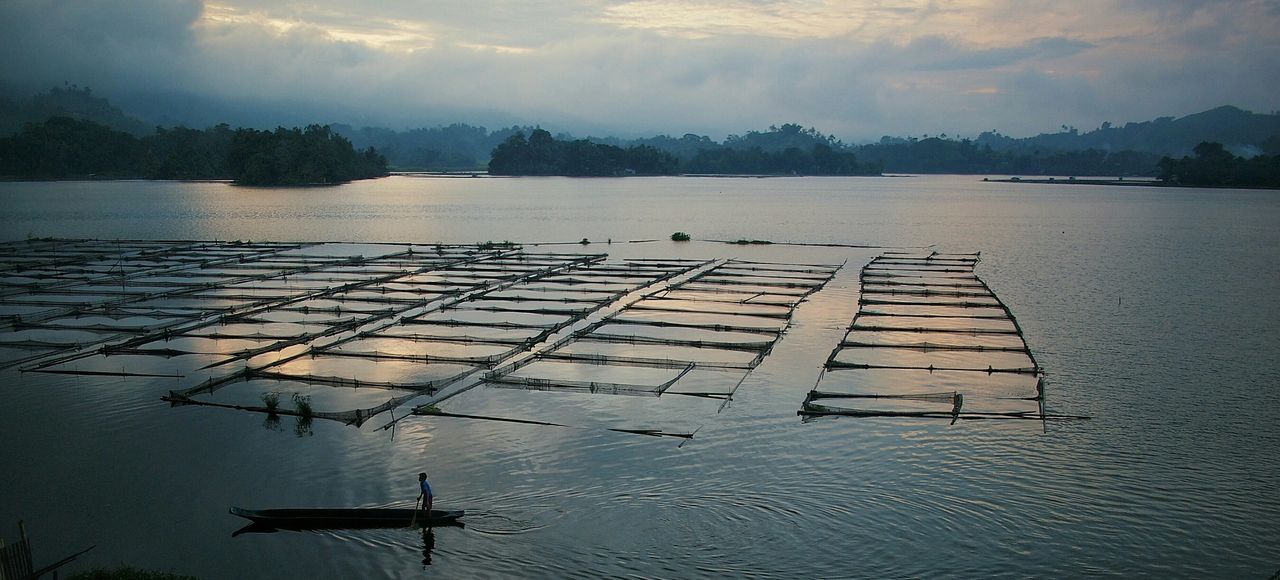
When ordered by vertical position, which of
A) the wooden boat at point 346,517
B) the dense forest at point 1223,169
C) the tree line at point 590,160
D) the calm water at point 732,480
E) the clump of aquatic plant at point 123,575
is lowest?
the calm water at point 732,480

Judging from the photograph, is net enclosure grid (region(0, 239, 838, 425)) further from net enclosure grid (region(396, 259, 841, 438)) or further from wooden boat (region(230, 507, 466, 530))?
wooden boat (region(230, 507, 466, 530))

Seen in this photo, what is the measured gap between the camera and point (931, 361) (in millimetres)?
17562

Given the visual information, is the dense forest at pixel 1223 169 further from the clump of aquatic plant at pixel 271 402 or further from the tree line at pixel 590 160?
the clump of aquatic plant at pixel 271 402

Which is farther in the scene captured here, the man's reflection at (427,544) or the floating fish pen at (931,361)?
the floating fish pen at (931,361)

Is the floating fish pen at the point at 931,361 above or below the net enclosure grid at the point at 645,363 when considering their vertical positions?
below

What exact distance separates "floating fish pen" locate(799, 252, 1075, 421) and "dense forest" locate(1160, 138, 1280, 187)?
75.6m

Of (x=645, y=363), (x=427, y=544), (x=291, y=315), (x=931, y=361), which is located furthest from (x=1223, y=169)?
(x=427, y=544)

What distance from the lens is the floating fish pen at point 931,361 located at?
14.5 m

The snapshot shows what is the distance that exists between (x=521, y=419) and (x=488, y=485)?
2456 millimetres

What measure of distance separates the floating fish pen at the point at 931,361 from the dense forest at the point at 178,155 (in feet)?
271

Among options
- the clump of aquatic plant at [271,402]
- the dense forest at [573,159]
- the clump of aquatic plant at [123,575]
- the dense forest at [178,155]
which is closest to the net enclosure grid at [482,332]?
the clump of aquatic plant at [271,402]

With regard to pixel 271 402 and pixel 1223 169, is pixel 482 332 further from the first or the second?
pixel 1223 169

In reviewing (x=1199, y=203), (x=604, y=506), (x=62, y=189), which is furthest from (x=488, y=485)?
(x=62, y=189)

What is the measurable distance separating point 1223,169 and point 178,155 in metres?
115
